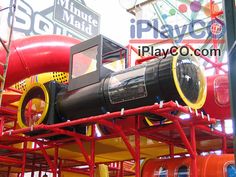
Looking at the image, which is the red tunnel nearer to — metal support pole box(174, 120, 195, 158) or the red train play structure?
the red train play structure

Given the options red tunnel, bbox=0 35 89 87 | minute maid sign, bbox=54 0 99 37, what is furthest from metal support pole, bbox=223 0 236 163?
minute maid sign, bbox=54 0 99 37

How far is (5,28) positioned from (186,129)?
7659 mm

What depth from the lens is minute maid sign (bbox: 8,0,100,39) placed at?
1188 centimetres

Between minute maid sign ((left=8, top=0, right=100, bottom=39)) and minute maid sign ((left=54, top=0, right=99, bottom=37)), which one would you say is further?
minute maid sign ((left=54, top=0, right=99, bottom=37))

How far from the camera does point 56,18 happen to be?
13.2 metres

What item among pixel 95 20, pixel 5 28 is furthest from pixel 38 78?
pixel 95 20

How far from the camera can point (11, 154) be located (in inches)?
264

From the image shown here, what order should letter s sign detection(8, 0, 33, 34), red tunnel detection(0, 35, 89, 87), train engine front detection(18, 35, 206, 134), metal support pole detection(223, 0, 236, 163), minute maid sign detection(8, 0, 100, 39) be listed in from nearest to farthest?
metal support pole detection(223, 0, 236, 163) < train engine front detection(18, 35, 206, 134) < red tunnel detection(0, 35, 89, 87) < letter s sign detection(8, 0, 33, 34) < minute maid sign detection(8, 0, 100, 39)

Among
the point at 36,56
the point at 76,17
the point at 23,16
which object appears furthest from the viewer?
the point at 76,17

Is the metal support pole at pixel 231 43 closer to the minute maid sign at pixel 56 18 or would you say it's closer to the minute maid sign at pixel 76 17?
the minute maid sign at pixel 56 18

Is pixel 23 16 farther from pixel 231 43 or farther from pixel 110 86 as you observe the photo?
pixel 231 43

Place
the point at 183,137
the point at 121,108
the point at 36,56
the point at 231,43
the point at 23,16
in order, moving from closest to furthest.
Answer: the point at 231,43 < the point at 183,137 < the point at 121,108 < the point at 36,56 < the point at 23,16

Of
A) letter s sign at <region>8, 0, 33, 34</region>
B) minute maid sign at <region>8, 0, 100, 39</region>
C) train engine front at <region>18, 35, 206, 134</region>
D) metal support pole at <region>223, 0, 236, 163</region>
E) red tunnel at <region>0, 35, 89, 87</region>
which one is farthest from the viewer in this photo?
minute maid sign at <region>8, 0, 100, 39</region>

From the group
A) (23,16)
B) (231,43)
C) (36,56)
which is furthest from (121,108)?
(23,16)
